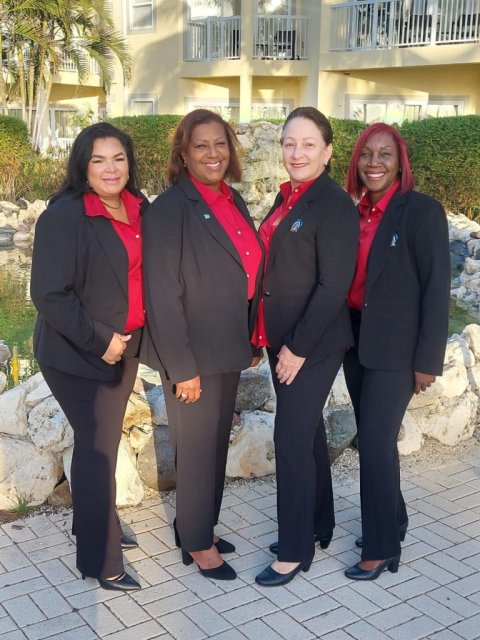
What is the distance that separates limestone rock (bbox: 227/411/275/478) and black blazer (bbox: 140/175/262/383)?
1293 mm

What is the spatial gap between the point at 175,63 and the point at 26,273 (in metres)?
12.7

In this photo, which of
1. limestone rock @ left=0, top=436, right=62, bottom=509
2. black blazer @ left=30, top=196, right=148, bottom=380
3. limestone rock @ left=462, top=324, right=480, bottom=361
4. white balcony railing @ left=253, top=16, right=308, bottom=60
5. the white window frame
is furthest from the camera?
the white window frame

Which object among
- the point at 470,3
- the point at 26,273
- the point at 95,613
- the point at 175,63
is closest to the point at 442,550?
the point at 95,613

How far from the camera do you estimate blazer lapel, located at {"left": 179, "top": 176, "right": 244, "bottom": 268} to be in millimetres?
3119

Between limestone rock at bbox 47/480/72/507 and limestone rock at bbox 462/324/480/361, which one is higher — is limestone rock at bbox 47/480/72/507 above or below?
below

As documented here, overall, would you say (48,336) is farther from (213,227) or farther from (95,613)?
(95,613)

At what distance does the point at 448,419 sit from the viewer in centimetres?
501

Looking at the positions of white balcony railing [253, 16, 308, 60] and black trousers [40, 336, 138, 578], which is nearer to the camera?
black trousers [40, 336, 138, 578]

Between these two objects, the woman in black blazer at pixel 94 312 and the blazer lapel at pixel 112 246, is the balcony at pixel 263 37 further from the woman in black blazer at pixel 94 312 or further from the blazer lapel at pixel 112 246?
the blazer lapel at pixel 112 246

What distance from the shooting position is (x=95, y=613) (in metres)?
3.16

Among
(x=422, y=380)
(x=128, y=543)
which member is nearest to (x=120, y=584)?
(x=128, y=543)

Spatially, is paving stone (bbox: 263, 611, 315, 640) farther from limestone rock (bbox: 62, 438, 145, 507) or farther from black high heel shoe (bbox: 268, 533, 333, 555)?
limestone rock (bbox: 62, 438, 145, 507)

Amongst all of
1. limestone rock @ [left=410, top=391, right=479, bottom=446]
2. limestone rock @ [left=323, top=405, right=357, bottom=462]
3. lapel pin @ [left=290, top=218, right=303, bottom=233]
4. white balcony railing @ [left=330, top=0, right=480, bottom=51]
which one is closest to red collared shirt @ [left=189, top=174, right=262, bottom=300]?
Result: lapel pin @ [left=290, top=218, right=303, bottom=233]

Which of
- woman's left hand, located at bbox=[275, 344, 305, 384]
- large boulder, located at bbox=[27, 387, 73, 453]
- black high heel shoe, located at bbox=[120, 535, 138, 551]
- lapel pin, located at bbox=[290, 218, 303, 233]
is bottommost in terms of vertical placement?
black high heel shoe, located at bbox=[120, 535, 138, 551]
